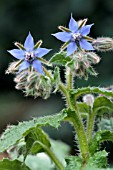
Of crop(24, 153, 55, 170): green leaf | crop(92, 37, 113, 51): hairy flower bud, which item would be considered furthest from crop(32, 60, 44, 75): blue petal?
crop(24, 153, 55, 170): green leaf

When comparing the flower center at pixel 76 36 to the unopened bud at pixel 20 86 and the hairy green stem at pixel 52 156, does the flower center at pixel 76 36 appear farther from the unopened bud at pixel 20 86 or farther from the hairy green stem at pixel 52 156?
the hairy green stem at pixel 52 156

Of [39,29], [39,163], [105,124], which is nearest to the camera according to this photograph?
[105,124]

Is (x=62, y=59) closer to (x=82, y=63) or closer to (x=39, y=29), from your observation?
(x=82, y=63)

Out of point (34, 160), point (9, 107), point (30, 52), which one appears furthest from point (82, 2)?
point (30, 52)

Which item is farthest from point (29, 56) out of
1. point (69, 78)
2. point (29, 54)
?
point (69, 78)

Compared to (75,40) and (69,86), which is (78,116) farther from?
(75,40)

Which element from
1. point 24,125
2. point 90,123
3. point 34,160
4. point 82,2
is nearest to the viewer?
point 24,125
